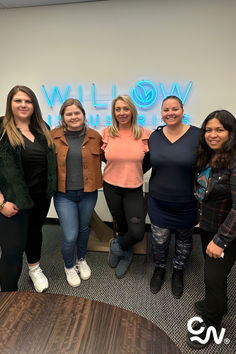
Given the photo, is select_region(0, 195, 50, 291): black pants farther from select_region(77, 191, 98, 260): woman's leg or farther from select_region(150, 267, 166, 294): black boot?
select_region(150, 267, 166, 294): black boot

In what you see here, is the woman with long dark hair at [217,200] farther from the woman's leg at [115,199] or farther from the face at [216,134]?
the woman's leg at [115,199]

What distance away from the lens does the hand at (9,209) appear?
131cm

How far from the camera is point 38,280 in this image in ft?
5.98

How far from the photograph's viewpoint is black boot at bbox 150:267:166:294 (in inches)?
70.6

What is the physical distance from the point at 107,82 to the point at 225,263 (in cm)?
213

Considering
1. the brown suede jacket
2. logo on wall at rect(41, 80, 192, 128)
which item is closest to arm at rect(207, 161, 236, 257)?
the brown suede jacket

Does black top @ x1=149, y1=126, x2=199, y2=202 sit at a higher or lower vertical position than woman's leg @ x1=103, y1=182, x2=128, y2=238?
higher

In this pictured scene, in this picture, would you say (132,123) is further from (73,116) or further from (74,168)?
(74,168)

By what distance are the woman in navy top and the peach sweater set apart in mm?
98

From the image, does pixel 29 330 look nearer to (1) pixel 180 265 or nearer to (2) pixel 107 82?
(1) pixel 180 265

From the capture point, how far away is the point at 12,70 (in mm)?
2600

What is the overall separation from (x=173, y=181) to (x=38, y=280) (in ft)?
4.56

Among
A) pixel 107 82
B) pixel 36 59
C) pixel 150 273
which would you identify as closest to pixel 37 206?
pixel 150 273

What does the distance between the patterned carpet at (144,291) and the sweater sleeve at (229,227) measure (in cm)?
75
